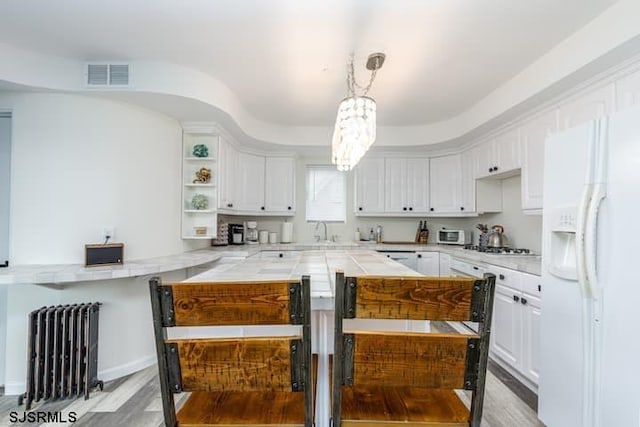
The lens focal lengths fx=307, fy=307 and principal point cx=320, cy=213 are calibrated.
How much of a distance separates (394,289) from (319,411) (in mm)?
688

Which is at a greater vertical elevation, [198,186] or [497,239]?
[198,186]

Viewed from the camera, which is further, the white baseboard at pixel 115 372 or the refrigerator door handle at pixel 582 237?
the white baseboard at pixel 115 372

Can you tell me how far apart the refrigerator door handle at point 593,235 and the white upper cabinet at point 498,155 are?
70.0 inches

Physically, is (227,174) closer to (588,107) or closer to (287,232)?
(287,232)

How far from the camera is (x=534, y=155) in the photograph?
9.09 feet

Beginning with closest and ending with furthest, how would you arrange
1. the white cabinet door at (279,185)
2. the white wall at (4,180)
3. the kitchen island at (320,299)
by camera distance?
the kitchen island at (320,299)
the white wall at (4,180)
the white cabinet door at (279,185)

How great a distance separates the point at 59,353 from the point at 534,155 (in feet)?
13.3

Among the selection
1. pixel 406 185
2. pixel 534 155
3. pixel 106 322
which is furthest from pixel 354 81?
pixel 106 322

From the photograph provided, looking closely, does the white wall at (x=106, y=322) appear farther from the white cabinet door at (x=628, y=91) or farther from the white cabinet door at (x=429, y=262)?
the white cabinet door at (x=628, y=91)

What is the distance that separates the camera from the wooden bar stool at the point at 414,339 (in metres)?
0.87

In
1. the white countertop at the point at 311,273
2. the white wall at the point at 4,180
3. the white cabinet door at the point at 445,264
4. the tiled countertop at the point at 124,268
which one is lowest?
the white cabinet door at the point at 445,264

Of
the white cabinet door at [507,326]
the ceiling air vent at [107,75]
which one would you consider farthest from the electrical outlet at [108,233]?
the white cabinet door at [507,326]

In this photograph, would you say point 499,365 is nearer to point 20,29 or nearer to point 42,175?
point 42,175

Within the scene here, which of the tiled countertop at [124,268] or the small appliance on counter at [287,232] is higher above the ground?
the small appliance on counter at [287,232]
